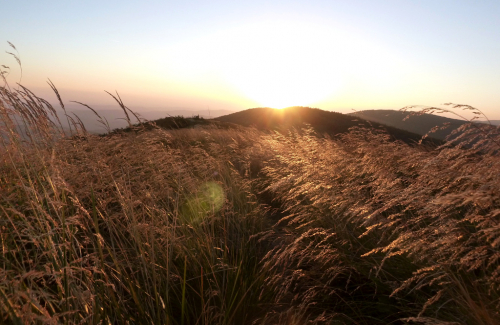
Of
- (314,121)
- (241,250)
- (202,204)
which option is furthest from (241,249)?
(314,121)

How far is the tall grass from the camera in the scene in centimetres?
162

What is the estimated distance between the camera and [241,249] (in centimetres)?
260

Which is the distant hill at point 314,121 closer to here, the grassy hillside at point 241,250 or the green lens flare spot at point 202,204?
the green lens flare spot at point 202,204

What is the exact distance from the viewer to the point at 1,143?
2893mm

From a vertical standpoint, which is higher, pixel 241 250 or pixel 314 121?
pixel 241 250

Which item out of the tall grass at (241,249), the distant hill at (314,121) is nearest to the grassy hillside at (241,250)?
the tall grass at (241,249)

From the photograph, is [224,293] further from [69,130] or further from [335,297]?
[69,130]

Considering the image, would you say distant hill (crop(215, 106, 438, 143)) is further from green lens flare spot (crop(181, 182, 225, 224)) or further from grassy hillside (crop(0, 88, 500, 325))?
grassy hillside (crop(0, 88, 500, 325))

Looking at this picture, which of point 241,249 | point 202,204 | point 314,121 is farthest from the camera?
point 314,121

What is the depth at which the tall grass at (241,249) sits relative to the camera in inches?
63.7

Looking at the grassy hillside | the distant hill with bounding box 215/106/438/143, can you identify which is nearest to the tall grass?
the grassy hillside

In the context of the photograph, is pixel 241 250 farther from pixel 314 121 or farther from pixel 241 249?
pixel 314 121

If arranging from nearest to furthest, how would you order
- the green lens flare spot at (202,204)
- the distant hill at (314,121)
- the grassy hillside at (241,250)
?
the grassy hillside at (241,250) < the green lens flare spot at (202,204) < the distant hill at (314,121)

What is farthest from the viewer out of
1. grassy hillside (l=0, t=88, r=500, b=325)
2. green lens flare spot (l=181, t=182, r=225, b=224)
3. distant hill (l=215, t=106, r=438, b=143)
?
distant hill (l=215, t=106, r=438, b=143)
